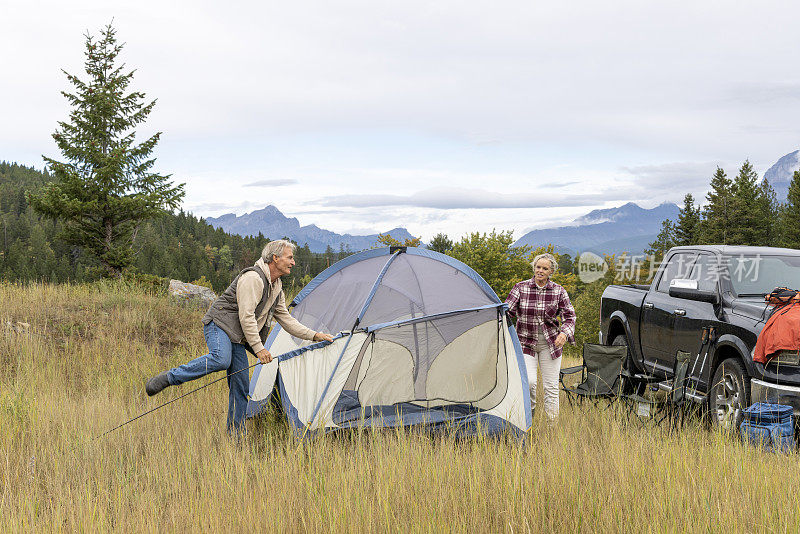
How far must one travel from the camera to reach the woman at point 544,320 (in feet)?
21.2

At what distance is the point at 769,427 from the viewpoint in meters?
4.90

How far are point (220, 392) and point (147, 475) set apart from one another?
2.80m

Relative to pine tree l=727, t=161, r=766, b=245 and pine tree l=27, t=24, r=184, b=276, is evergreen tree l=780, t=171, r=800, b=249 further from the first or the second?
pine tree l=27, t=24, r=184, b=276

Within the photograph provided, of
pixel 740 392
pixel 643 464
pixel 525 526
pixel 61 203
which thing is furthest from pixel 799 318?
pixel 61 203

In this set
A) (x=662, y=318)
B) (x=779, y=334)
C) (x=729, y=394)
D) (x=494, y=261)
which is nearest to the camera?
(x=779, y=334)

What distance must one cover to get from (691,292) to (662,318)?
3.86ft

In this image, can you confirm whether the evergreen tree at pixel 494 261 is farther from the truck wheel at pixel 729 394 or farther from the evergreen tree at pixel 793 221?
the truck wheel at pixel 729 394

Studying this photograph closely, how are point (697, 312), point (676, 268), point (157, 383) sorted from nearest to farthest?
point (157, 383) → point (697, 312) → point (676, 268)

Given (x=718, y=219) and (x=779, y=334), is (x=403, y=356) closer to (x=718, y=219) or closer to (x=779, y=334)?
(x=779, y=334)

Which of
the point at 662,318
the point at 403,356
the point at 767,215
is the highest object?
the point at 767,215

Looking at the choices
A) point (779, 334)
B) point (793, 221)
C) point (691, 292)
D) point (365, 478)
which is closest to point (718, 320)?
point (691, 292)

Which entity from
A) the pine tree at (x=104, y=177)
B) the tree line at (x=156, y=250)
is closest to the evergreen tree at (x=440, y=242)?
the tree line at (x=156, y=250)

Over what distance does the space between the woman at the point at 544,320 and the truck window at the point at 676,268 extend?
1861 mm

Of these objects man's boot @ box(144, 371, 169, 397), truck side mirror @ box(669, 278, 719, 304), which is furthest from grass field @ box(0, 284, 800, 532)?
truck side mirror @ box(669, 278, 719, 304)
